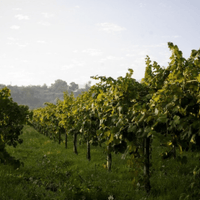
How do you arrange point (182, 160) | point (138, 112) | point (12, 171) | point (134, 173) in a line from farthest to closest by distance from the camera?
point (12, 171) → point (134, 173) → point (138, 112) → point (182, 160)

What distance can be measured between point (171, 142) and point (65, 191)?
434 centimetres

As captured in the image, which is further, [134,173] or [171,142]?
[134,173]

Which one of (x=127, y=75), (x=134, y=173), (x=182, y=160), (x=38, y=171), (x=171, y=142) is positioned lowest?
(x=38, y=171)

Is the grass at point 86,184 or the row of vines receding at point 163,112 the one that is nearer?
the row of vines receding at point 163,112

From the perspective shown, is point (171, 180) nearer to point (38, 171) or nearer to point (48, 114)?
point (38, 171)

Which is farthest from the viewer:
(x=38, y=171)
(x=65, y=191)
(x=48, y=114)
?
(x=48, y=114)

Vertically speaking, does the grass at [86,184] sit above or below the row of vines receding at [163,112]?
below

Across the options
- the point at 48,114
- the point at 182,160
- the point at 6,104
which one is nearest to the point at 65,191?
the point at 6,104

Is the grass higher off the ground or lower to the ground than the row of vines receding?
lower

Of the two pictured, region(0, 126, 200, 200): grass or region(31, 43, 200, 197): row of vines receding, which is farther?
region(0, 126, 200, 200): grass

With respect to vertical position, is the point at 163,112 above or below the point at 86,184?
above

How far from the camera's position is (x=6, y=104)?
5734 mm

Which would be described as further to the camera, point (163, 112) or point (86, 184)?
point (86, 184)

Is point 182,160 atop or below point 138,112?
below
